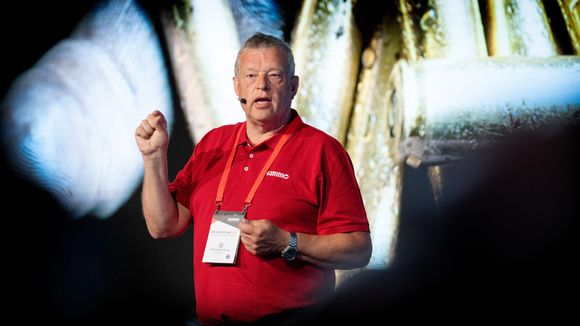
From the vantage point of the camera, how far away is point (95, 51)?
8.94 feet

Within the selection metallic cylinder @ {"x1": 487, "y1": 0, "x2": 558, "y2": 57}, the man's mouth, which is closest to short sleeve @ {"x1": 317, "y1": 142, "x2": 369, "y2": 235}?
the man's mouth

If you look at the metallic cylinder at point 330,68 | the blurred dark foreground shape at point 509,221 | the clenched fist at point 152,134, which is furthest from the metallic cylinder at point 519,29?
the clenched fist at point 152,134

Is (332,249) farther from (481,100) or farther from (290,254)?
(481,100)

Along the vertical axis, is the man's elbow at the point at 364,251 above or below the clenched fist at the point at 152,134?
below

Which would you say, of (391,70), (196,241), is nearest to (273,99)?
(196,241)

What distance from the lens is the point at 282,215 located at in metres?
1.72

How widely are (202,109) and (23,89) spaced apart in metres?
0.82

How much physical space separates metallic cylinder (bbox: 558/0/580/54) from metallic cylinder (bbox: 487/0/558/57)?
0.08 m

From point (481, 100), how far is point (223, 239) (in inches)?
47.5

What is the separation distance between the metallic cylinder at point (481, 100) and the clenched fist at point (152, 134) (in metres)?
1.02

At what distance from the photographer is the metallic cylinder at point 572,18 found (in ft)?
7.94

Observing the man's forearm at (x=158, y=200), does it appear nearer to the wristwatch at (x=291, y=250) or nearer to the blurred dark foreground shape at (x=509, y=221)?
the wristwatch at (x=291, y=250)

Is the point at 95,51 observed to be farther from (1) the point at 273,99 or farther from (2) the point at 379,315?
(2) the point at 379,315

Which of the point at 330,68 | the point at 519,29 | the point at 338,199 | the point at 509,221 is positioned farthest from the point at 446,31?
the point at 338,199
